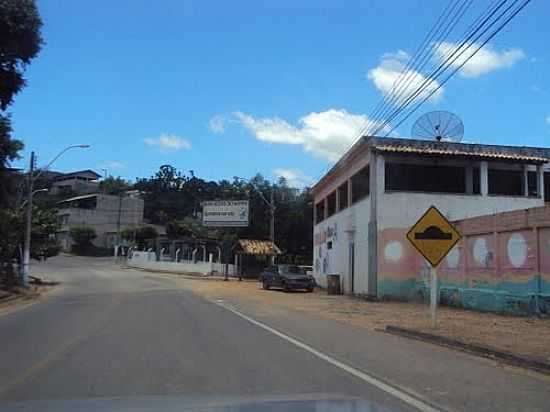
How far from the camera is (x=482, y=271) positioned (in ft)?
88.6

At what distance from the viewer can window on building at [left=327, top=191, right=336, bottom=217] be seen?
47.8m

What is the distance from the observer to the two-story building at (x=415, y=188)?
3488 cm

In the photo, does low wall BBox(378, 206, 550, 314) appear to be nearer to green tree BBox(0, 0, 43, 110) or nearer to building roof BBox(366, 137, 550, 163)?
building roof BBox(366, 137, 550, 163)

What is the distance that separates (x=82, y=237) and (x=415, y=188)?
81.7 m

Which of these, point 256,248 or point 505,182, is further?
point 256,248

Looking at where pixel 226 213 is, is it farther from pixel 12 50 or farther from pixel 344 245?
pixel 12 50

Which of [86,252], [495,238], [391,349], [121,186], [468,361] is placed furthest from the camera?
[121,186]

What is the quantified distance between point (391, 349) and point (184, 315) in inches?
365

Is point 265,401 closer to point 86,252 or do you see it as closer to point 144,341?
point 144,341

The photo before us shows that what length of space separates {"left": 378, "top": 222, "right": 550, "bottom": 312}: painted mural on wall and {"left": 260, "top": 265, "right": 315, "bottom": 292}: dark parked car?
10.0 metres

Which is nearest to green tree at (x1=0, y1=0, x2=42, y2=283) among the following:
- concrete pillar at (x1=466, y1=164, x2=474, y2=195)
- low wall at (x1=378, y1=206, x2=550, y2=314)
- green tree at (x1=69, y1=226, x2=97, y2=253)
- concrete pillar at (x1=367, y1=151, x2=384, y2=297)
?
low wall at (x1=378, y1=206, x2=550, y2=314)

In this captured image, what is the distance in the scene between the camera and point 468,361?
12.7m

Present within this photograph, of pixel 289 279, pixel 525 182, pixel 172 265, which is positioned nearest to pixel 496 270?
pixel 525 182

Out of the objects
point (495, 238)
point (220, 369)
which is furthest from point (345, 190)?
point (220, 369)
